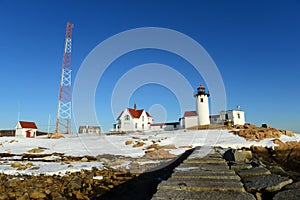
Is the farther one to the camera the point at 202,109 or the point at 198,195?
the point at 202,109

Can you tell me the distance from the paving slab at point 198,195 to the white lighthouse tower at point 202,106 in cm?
3573

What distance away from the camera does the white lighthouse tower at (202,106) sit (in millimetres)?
38125

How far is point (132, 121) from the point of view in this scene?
44.3 meters

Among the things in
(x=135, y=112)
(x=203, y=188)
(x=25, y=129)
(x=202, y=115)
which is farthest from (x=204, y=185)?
(x=25, y=129)

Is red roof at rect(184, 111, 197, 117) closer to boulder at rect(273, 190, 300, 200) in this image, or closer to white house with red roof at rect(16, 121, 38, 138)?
white house with red roof at rect(16, 121, 38, 138)

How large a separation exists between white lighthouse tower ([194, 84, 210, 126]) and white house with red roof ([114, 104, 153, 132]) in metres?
12.4

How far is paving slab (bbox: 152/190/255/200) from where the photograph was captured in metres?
2.83

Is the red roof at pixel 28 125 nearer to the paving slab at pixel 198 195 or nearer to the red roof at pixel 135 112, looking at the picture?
the red roof at pixel 135 112

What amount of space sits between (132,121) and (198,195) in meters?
41.7

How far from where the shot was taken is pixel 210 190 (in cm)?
317

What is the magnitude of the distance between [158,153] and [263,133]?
13612mm

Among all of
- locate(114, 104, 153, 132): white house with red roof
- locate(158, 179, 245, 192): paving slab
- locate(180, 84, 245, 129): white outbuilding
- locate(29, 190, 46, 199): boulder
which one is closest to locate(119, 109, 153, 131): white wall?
locate(114, 104, 153, 132): white house with red roof

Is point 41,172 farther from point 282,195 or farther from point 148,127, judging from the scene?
point 148,127

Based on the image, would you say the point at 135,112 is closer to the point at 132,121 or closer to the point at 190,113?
the point at 132,121
